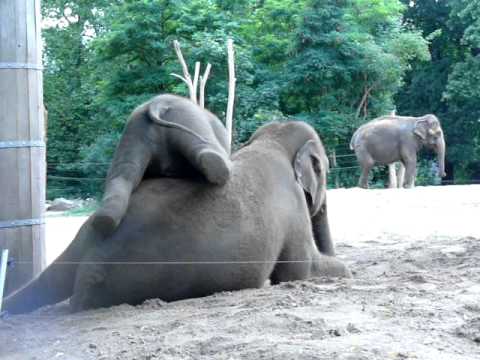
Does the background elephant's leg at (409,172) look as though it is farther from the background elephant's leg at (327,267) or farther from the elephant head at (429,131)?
the background elephant's leg at (327,267)

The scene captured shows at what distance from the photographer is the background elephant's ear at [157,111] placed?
4.93 meters

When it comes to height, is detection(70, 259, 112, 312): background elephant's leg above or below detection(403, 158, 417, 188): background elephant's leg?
above

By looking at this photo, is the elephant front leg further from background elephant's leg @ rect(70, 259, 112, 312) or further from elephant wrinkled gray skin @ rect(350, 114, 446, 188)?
background elephant's leg @ rect(70, 259, 112, 312)

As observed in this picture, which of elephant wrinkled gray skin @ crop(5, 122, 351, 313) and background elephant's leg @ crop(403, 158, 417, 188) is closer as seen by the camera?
elephant wrinkled gray skin @ crop(5, 122, 351, 313)

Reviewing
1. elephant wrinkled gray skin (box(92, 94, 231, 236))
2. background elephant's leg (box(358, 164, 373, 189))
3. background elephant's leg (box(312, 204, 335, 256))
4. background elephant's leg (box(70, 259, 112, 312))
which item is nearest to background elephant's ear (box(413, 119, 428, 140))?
background elephant's leg (box(358, 164, 373, 189))

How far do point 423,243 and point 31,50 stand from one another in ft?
13.8

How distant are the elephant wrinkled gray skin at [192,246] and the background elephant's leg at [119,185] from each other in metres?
0.12

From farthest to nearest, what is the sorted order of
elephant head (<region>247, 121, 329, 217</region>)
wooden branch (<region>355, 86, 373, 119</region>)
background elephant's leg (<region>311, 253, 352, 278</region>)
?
wooden branch (<region>355, 86, 373, 119</region>) → elephant head (<region>247, 121, 329, 217</region>) → background elephant's leg (<region>311, 253, 352, 278</region>)

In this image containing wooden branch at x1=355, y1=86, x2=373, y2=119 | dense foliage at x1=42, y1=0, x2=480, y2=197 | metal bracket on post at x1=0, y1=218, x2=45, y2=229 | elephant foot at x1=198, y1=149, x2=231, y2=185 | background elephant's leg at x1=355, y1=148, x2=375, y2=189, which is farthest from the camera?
wooden branch at x1=355, y1=86, x2=373, y2=119

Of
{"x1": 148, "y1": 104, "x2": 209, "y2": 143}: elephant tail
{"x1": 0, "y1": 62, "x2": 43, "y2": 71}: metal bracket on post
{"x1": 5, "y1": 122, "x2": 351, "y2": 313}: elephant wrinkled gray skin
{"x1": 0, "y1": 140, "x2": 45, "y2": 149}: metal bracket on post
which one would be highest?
{"x1": 0, "y1": 62, "x2": 43, "y2": 71}: metal bracket on post

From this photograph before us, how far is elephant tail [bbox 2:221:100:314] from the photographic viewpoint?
4.91 m

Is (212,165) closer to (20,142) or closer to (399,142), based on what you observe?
(20,142)

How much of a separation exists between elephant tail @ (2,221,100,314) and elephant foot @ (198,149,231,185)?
0.78 metres

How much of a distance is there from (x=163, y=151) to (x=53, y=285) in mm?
1029
